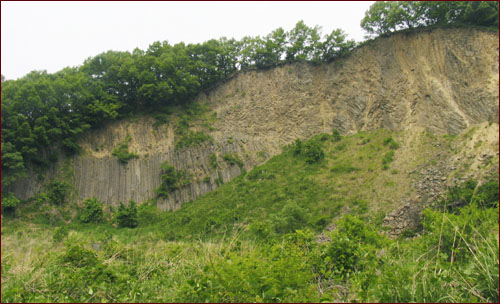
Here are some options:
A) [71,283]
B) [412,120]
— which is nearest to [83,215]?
[71,283]

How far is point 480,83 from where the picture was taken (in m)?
23.1

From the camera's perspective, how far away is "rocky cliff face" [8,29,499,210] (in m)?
23.9

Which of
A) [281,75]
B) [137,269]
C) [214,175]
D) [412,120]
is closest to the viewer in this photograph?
[137,269]

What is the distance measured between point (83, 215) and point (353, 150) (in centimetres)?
2307

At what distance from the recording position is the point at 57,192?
81.9 ft

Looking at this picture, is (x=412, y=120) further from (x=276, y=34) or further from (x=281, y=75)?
(x=276, y=34)

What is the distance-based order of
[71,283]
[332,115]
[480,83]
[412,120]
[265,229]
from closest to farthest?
[71,283], [265,229], [480,83], [412,120], [332,115]

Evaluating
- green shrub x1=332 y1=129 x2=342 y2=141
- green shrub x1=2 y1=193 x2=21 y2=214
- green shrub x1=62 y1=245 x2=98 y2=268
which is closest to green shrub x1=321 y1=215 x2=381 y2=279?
green shrub x1=62 y1=245 x2=98 y2=268

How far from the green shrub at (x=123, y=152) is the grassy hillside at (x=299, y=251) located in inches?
246

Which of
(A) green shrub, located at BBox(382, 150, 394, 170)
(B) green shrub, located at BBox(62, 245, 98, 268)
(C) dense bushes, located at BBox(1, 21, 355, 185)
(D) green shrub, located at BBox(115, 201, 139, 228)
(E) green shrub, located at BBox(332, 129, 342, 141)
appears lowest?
(D) green shrub, located at BBox(115, 201, 139, 228)

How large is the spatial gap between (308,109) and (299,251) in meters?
25.3

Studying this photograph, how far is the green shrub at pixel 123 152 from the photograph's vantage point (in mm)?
27719

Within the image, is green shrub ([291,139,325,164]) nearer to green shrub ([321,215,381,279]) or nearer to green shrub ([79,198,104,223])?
green shrub ([79,198,104,223])

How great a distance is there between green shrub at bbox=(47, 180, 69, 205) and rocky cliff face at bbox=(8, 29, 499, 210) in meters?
0.96
